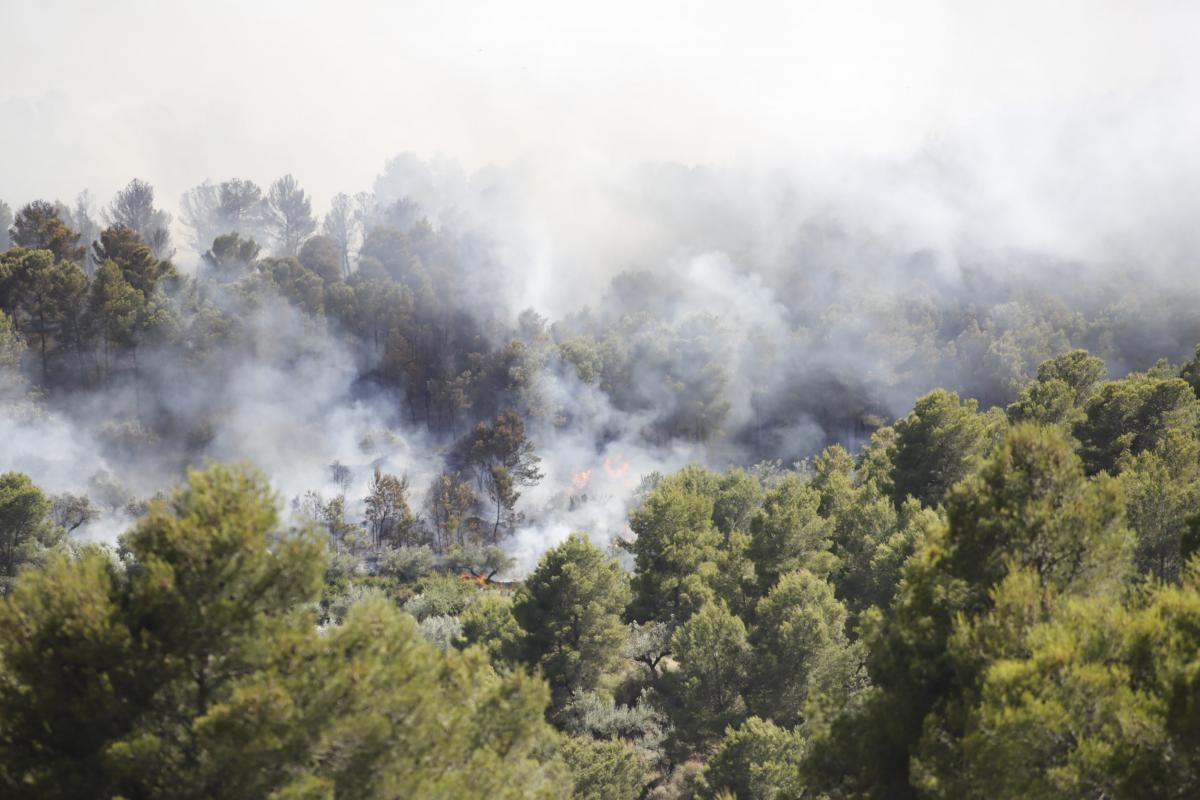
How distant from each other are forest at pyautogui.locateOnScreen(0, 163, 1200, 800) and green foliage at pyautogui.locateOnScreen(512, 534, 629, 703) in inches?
4.3

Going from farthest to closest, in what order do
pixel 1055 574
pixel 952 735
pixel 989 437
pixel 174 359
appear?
pixel 174 359 → pixel 989 437 → pixel 1055 574 → pixel 952 735

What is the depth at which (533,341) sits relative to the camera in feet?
194

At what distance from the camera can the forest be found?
732 cm

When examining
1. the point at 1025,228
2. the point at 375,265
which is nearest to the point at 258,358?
the point at 375,265

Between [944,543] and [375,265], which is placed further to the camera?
[375,265]

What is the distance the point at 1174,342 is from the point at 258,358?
62710 millimetres

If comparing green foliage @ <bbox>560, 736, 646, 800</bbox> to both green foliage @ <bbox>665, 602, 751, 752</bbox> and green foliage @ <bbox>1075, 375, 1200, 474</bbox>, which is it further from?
green foliage @ <bbox>1075, 375, 1200, 474</bbox>

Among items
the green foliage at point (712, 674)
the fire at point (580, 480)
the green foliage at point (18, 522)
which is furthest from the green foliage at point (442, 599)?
the green foliage at point (712, 674)

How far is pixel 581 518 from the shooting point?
4694 centimetres

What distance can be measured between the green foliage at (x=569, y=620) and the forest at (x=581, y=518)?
0.36ft

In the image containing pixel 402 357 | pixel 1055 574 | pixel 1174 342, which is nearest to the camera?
pixel 1055 574

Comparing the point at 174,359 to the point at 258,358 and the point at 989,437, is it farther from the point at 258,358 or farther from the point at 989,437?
the point at 989,437

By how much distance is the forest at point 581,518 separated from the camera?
24.0 feet

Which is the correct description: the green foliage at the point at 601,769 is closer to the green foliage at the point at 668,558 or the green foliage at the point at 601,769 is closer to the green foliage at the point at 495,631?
the green foliage at the point at 495,631
